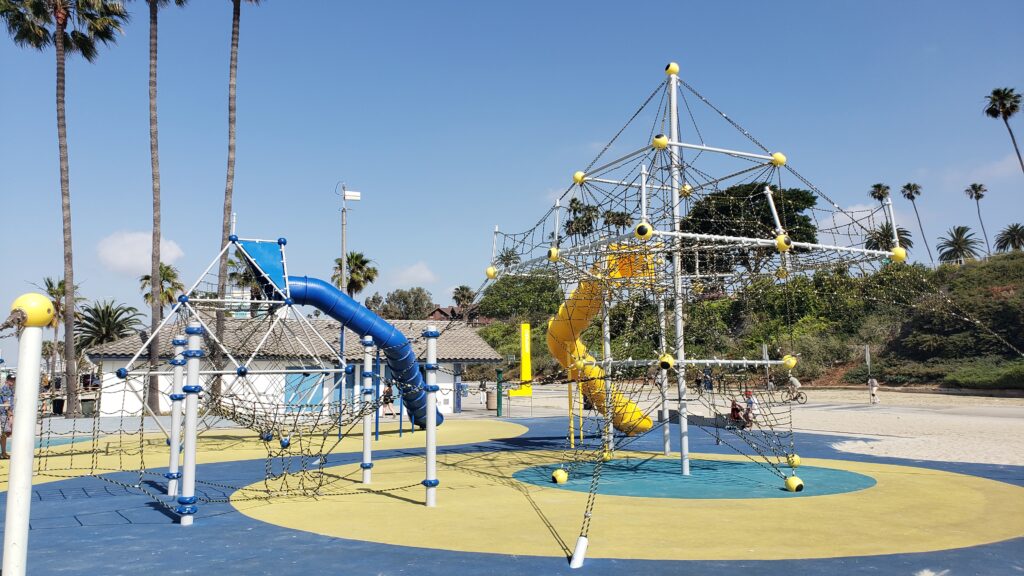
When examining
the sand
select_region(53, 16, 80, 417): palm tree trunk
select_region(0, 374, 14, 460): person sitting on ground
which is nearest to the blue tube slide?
select_region(0, 374, 14, 460): person sitting on ground

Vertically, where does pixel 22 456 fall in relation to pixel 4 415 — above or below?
above

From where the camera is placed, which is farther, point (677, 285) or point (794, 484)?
point (677, 285)

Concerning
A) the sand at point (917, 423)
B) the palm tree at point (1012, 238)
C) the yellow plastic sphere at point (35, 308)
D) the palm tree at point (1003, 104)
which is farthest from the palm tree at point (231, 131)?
the palm tree at point (1012, 238)

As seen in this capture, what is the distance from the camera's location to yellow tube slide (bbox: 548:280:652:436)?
1590 cm

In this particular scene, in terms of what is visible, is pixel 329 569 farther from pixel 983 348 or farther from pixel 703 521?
pixel 983 348

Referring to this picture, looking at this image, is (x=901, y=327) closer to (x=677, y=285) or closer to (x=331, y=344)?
(x=331, y=344)

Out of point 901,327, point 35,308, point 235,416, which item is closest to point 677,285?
point 235,416

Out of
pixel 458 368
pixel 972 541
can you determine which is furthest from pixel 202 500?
pixel 458 368

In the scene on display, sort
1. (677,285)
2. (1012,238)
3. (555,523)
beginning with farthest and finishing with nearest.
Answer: (1012,238)
(677,285)
(555,523)

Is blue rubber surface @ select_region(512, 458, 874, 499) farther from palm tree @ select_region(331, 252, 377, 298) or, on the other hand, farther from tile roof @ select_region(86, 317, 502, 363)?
palm tree @ select_region(331, 252, 377, 298)

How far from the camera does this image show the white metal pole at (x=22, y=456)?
4.13 metres

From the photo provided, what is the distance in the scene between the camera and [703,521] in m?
9.31

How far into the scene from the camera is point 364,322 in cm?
2006

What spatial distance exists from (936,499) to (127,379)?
47.4 ft
